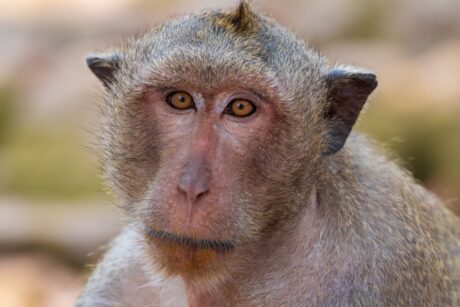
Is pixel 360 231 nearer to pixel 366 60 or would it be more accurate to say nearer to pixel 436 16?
pixel 366 60

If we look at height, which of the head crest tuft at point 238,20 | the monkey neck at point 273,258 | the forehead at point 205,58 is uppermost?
the head crest tuft at point 238,20

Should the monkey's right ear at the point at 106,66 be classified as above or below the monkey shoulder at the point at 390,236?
above

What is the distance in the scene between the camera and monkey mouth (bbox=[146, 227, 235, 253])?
17.4 feet

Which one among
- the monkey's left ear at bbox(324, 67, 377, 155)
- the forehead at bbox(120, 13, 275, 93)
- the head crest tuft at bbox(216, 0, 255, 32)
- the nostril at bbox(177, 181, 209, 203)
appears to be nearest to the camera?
the nostril at bbox(177, 181, 209, 203)

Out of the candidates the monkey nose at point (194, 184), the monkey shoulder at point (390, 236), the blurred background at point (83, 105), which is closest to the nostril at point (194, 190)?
the monkey nose at point (194, 184)

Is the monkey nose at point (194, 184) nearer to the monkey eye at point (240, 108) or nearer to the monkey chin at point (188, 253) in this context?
the monkey chin at point (188, 253)

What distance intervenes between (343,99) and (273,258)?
0.92 meters

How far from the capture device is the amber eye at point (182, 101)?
5.56 m

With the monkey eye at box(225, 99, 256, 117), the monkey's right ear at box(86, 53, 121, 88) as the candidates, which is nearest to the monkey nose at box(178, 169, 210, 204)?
the monkey eye at box(225, 99, 256, 117)

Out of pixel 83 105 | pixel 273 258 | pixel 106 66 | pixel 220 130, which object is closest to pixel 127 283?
pixel 273 258

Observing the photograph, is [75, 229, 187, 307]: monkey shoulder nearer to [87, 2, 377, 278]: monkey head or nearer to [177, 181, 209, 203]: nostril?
[87, 2, 377, 278]: monkey head

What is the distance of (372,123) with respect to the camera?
13.1m

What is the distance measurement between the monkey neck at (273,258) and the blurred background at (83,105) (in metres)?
2.61

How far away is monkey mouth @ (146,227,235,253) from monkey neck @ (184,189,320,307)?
0.39 m
